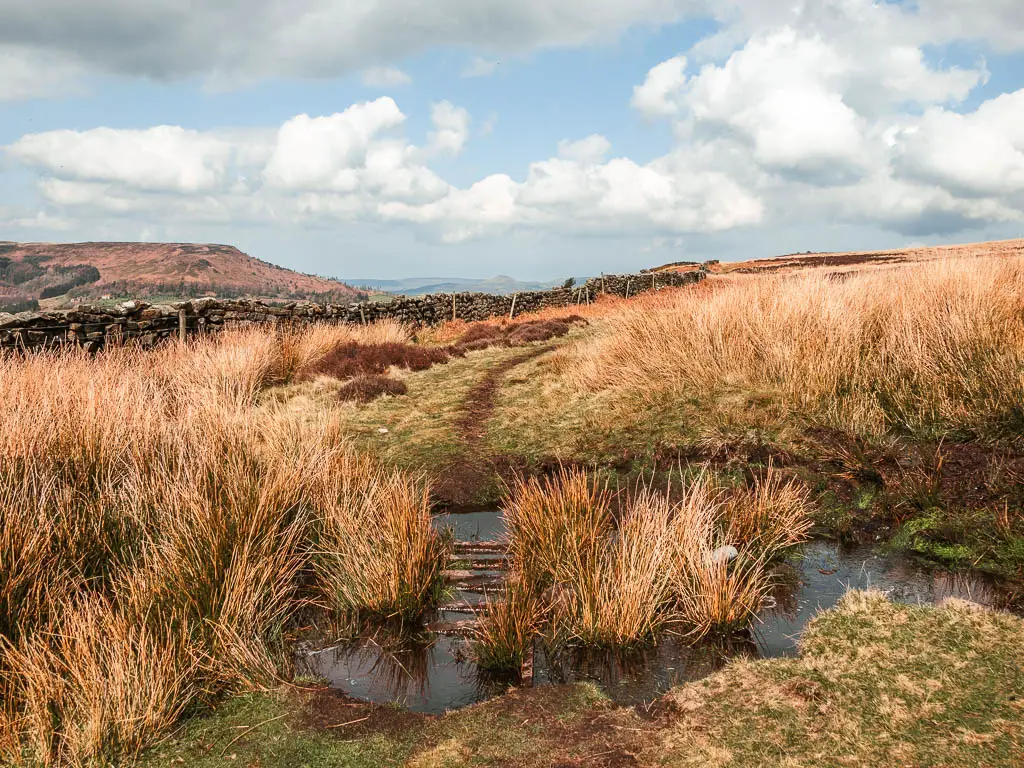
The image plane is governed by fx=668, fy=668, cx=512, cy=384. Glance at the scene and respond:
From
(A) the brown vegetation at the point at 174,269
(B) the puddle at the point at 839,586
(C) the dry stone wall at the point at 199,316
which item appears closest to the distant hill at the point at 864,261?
(C) the dry stone wall at the point at 199,316

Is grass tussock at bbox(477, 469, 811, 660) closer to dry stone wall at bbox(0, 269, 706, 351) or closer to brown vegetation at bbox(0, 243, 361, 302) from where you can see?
dry stone wall at bbox(0, 269, 706, 351)

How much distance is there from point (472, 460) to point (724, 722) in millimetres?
5198

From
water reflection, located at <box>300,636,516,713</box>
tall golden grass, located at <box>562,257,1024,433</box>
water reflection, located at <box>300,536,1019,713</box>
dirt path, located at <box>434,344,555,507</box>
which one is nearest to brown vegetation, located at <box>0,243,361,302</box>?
dirt path, located at <box>434,344,555,507</box>

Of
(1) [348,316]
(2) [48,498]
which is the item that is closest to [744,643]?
(2) [48,498]

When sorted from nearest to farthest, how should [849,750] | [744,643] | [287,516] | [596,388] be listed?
[849,750] < [744,643] < [287,516] < [596,388]

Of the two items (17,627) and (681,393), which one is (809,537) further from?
(17,627)

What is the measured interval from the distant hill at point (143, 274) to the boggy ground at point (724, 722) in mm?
108414

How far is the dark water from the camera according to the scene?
12.7 feet

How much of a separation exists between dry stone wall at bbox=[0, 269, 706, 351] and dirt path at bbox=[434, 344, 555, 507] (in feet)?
19.6

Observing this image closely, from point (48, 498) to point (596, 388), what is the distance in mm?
7252

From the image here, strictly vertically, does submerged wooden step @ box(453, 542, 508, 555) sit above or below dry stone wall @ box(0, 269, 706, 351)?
below

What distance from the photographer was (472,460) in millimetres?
8203

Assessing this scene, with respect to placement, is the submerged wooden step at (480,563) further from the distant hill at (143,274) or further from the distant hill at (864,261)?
the distant hill at (143,274)

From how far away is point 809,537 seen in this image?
5621 mm
